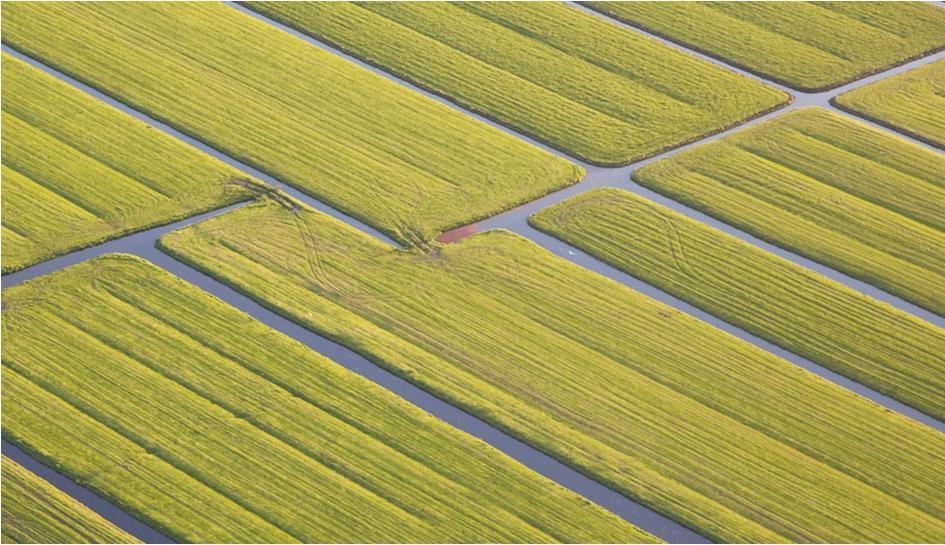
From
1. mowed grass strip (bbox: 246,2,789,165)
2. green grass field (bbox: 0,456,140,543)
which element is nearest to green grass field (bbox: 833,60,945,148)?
mowed grass strip (bbox: 246,2,789,165)

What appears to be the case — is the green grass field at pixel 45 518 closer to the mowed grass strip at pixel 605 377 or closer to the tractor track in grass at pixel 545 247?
the tractor track in grass at pixel 545 247

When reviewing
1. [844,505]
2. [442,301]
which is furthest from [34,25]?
[844,505]

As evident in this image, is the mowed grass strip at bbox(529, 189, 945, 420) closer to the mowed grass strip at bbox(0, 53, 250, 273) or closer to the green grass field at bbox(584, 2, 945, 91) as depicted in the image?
the green grass field at bbox(584, 2, 945, 91)

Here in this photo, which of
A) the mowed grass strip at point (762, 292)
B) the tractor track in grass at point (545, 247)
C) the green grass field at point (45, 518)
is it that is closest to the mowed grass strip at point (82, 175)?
the tractor track in grass at point (545, 247)

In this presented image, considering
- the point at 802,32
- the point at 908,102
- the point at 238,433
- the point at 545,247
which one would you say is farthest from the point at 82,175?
the point at 908,102

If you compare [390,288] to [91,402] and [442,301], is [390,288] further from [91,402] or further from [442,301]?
[91,402]

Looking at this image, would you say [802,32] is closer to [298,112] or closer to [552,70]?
[552,70]
